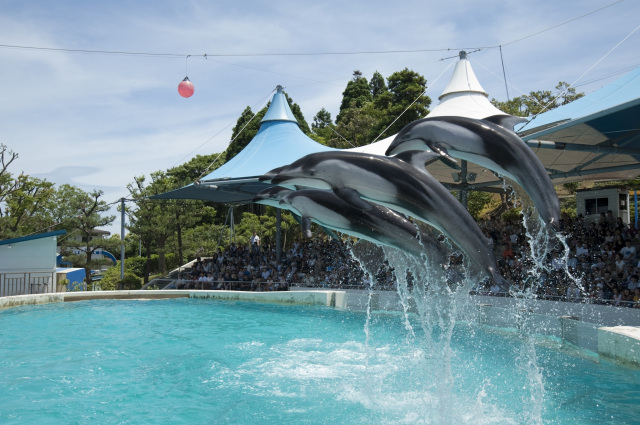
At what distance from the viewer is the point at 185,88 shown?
37.1ft

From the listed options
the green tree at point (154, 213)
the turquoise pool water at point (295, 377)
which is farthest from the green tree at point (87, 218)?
the turquoise pool water at point (295, 377)

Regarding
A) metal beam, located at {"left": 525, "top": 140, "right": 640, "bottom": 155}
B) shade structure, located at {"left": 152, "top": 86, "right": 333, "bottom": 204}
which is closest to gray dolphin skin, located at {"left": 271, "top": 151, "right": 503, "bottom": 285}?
metal beam, located at {"left": 525, "top": 140, "right": 640, "bottom": 155}

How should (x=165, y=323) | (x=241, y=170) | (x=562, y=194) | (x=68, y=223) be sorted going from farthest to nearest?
(x=562, y=194) < (x=68, y=223) < (x=241, y=170) < (x=165, y=323)

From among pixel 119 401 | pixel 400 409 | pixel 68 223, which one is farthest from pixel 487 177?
pixel 68 223

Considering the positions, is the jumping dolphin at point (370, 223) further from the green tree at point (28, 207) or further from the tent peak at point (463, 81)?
the green tree at point (28, 207)

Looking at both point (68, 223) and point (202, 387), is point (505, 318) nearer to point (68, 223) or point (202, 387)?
point (202, 387)

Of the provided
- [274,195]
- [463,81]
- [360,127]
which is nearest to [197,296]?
[463,81]

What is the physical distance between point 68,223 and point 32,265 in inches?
203

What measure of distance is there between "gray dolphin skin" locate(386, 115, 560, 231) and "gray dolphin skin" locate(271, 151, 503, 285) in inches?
5.8

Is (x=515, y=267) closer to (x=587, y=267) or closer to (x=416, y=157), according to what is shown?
(x=587, y=267)

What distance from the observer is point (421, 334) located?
9.54m

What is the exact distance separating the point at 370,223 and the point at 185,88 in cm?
789

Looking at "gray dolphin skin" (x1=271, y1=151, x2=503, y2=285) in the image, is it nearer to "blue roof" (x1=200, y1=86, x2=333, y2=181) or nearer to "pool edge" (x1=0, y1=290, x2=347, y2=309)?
"pool edge" (x1=0, y1=290, x2=347, y2=309)

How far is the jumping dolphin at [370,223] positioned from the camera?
4.74m
